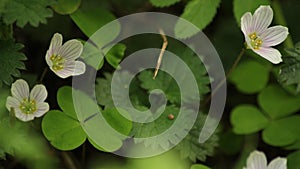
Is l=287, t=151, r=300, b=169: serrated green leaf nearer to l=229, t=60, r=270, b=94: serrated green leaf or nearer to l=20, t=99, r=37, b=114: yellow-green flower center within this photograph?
l=229, t=60, r=270, b=94: serrated green leaf

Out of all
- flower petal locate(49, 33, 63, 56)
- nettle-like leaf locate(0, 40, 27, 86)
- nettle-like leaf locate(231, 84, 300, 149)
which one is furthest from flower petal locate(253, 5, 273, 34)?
nettle-like leaf locate(0, 40, 27, 86)

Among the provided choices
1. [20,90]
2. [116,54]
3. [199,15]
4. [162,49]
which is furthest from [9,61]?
[199,15]

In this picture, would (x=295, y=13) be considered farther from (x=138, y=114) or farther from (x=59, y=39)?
(x=59, y=39)

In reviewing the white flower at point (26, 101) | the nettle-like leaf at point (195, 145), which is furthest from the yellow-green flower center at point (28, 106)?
the nettle-like leaf at point (195, 145)

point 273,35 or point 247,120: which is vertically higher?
point 273,35

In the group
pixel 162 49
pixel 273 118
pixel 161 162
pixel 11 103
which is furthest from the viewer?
pixel 273 118

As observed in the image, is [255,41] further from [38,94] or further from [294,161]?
[38,94]
